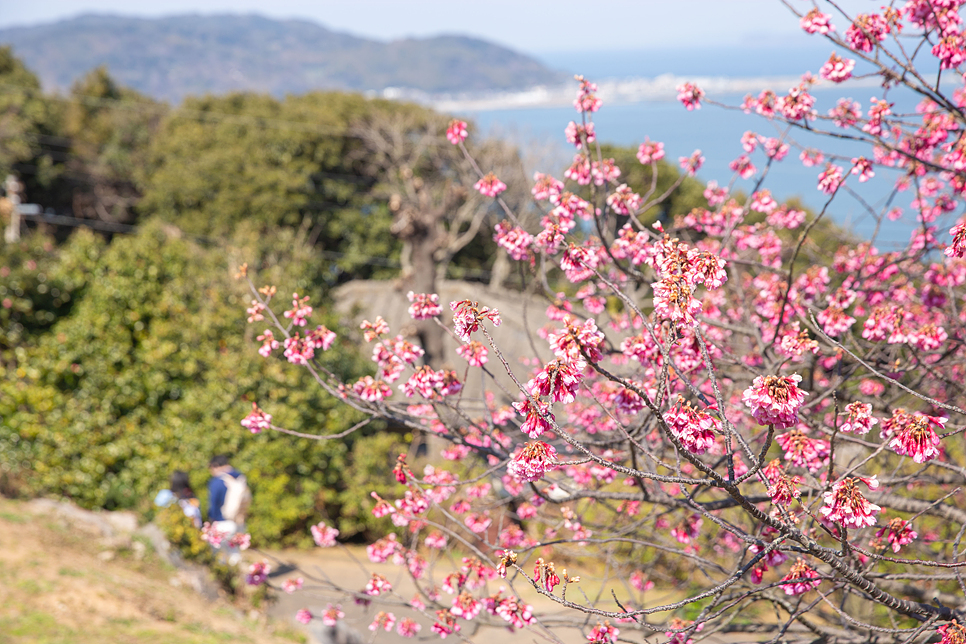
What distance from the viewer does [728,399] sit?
4.29 metres

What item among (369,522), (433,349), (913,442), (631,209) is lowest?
(369,522)

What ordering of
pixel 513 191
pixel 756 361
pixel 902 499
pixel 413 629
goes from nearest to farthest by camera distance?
pixel 902 499 < pixel 413 629 < pixel 756 361 < pixel 513 191

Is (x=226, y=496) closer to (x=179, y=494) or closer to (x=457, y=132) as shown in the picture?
(x=179, y=494)

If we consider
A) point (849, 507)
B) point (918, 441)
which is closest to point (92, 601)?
point (849, 507)

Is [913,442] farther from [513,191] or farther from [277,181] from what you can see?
[277,181]

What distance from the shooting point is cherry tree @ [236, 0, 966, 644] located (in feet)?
6.86

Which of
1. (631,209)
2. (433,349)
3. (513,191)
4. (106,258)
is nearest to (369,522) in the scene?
(433,349)

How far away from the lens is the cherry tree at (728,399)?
2.09m

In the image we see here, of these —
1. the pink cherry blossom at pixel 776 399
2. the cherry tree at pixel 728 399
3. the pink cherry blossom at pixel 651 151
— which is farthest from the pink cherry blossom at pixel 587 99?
the pink cherry blossom at pixel 776 399

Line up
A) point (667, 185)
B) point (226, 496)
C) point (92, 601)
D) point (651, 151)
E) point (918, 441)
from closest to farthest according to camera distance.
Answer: point (918, 441) → point (651, 151) → point (92, 601) → point (226, 496) → point (667, 185)

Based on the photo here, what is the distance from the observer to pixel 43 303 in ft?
32.6

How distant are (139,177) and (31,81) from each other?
7564 mm

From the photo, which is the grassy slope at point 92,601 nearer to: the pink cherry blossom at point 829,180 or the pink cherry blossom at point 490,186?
the pink cherry blossom at point 490,186

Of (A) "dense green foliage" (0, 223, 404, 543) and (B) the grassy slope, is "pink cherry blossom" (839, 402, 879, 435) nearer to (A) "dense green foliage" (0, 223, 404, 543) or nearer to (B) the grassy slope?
(B) the grassy slope
